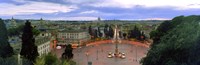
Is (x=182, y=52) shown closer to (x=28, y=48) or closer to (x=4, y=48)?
(x=28, y=48)

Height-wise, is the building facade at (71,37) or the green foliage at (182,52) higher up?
the green foliage at (182,52)

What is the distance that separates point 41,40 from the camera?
5009 cm

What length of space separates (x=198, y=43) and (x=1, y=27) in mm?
17586

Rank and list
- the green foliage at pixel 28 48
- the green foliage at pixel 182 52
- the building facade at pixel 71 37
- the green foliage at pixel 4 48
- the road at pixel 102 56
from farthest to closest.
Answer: the building facade at pixel 71 37, the road at pixel 102 56, the green foliage at pixel 4 48, the green foliage at pixel 28 48, the green foliage at pixel 182 52

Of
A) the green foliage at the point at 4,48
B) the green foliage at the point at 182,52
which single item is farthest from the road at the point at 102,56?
the green foliage at the point at 182,52

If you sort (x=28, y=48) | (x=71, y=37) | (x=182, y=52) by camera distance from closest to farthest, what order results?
(x=182, y=52) → (x=28, y=48) → (x=71, y=37)

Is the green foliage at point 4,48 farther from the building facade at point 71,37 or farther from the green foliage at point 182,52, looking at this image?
the building facade at point 71,37

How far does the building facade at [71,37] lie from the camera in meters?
81.4

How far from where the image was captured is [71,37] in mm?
84688

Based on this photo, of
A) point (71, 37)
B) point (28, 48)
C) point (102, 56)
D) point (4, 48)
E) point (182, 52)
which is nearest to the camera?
point (182, 52)

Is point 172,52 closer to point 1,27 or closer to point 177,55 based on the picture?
point 177,55

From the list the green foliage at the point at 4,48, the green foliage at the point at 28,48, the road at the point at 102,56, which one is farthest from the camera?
the road at the point at 102,56

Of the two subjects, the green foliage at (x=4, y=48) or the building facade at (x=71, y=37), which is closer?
the green foliage at (x=4, y=48)

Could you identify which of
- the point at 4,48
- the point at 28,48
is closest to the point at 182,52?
the point at 28,48
